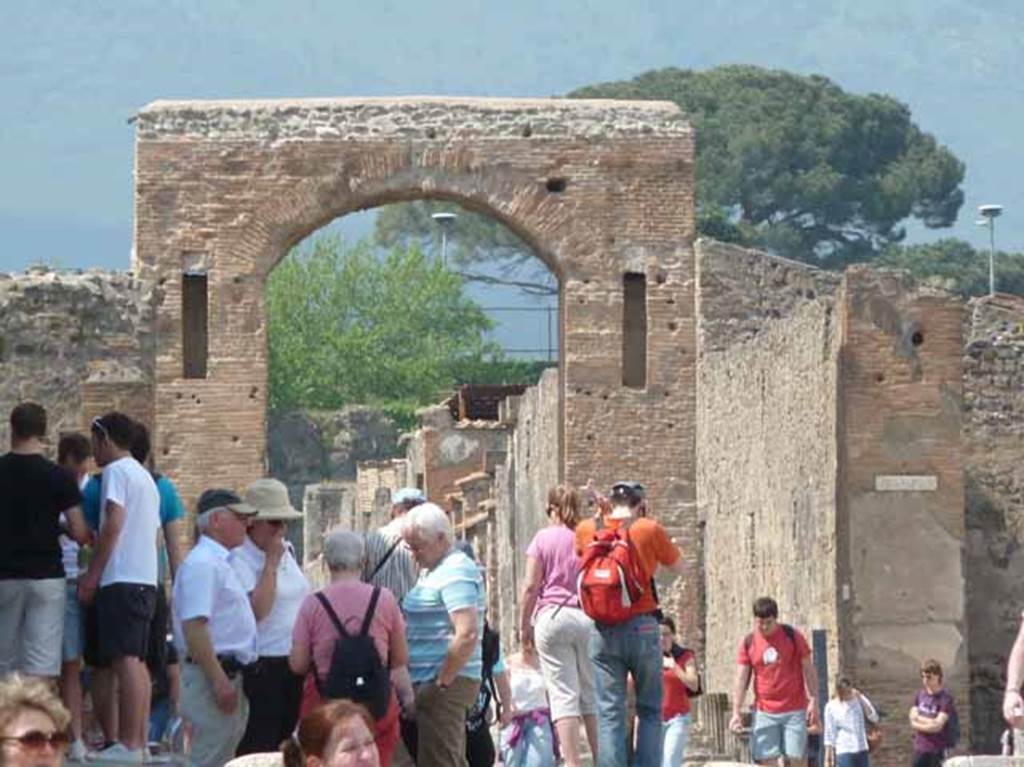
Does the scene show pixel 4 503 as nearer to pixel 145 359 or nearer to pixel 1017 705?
pixel 1017 705

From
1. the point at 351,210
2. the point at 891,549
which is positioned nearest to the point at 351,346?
the point at 351,210

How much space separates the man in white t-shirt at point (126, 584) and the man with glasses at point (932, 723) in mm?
8311

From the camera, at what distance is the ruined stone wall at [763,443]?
2683 cm

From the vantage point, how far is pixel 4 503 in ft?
49.7

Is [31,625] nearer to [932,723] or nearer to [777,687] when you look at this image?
[777,687]

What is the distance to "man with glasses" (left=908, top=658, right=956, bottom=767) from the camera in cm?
2283

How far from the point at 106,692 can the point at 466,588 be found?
167cm

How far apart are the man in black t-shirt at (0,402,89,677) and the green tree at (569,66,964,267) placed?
7588 cm

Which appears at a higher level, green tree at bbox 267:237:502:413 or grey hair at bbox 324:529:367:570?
green tree at bbox 267:237:502:413

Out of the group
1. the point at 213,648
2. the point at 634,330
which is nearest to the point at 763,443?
the point at 634,330

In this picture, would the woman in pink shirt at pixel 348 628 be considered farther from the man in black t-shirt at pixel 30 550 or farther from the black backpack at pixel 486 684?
the man in black t-shirt at pixel 30 550

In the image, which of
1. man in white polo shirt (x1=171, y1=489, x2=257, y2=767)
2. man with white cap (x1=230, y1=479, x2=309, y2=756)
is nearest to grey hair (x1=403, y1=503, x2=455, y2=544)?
man with white cap (x1=230, y1=479, x2=309, y2=756)

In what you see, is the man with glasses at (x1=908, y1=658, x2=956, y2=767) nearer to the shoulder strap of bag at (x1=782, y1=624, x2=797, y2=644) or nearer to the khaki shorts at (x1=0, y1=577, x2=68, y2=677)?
the shoulder strap of bag at (x1=782, y1=624, x2=797, y2=644)

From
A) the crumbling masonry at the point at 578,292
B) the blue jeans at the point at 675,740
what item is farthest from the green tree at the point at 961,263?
the blue jeans at the point at 675,740
